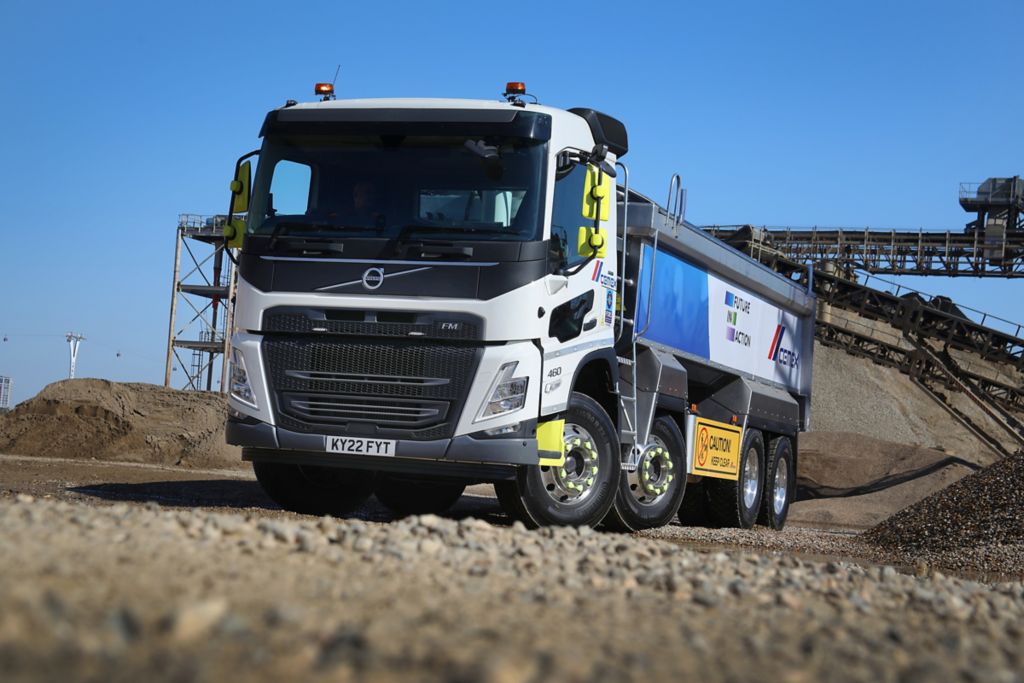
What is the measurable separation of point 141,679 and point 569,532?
479cm

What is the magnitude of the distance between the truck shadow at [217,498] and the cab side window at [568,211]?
373cm

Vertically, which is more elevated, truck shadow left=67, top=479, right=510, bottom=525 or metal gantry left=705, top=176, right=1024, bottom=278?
metal gantry left=705, top=176, right=1024, bottom=278

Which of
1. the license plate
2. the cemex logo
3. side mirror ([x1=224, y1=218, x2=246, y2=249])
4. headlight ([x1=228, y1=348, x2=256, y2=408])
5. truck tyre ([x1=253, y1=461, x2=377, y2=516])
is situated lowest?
truck tyre ([x1=253, y1=461, x2=377, y2=516])

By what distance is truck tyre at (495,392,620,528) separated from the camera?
958 cm

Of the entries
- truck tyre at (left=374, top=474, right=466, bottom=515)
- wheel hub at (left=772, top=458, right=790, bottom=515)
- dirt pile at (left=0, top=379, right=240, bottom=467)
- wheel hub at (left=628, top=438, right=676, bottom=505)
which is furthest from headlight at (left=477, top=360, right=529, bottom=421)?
dirt pile at (left=0, top=379, right=240, bottom=467)

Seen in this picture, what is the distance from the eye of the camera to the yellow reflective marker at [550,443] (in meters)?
9.43

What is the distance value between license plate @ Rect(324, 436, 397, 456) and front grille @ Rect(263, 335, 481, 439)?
0.06 metres

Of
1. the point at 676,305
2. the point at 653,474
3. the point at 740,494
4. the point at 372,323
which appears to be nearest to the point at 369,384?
the point at 372,323

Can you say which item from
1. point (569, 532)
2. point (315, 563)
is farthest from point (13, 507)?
point (569, 532)

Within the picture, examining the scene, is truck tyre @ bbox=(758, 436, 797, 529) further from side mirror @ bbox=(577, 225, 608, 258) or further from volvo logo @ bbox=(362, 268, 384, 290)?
volvo logo @ bbox=(362, 268, 384, 290)

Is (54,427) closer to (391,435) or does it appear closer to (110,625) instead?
(391,435)

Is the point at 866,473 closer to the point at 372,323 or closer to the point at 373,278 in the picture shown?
the point at 372,323

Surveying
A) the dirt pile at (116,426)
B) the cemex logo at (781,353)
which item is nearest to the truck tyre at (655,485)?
the cemex logo at (781,353)

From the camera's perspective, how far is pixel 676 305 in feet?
41.6
